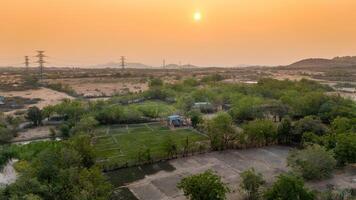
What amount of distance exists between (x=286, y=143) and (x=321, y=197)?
13.1m

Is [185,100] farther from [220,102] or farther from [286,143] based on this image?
[286,143]

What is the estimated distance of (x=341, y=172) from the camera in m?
24.9

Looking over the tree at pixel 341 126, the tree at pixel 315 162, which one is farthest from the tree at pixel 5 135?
the tree at pixel 341 126

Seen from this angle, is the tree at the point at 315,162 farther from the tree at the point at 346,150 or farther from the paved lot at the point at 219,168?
the paved lot at the point at 219,168

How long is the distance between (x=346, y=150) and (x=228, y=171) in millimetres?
9325

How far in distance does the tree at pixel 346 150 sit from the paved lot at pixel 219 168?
4229 mm

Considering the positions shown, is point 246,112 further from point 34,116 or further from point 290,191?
point 34,116

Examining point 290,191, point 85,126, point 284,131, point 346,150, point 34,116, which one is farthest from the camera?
point 34,116

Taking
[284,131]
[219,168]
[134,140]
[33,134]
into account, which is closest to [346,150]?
[284,131]

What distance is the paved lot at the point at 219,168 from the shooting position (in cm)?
2220

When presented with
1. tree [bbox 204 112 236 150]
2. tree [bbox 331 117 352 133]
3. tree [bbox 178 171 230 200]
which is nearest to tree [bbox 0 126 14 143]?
tree [bbox 204 112 236 150]

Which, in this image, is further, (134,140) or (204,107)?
(204,107)

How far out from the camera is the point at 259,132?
3027 cm

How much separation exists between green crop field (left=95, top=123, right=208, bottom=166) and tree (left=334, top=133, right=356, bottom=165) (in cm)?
1269
